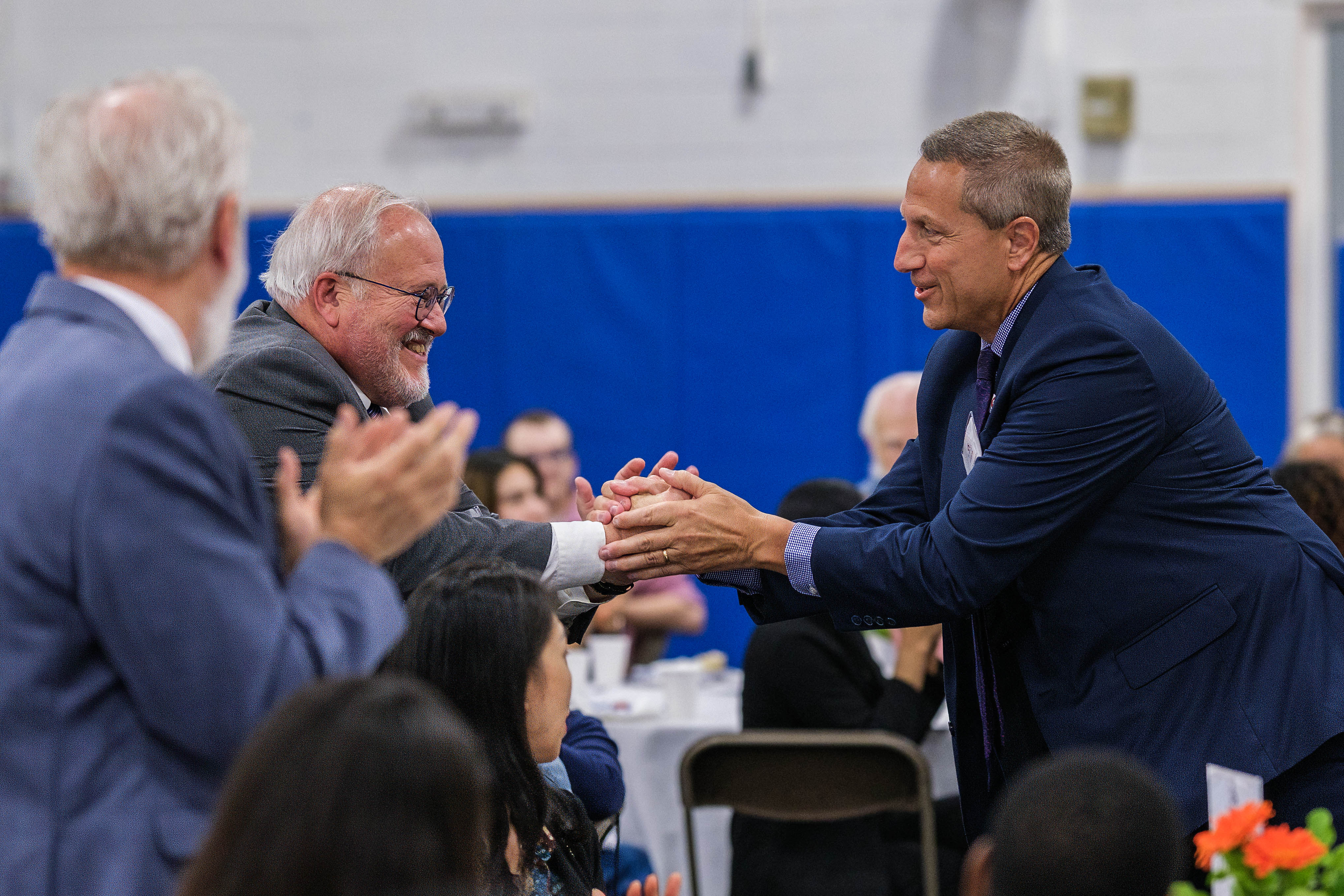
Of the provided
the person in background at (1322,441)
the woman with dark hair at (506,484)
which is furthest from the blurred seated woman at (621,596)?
the person in background at (1322,441)

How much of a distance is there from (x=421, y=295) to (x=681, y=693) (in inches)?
71.0

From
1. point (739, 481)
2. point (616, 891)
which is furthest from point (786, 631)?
point (739, 481)

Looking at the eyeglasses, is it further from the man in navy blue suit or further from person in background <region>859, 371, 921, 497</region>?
person in background <region>859, 371, 921, 497</region>

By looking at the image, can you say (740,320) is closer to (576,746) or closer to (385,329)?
(576,746)

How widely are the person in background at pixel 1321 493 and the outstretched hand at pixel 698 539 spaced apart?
1516mm

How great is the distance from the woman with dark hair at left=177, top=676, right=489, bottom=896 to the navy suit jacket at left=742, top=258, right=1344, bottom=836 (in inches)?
42.7

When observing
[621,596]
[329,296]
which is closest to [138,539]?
[329,296]

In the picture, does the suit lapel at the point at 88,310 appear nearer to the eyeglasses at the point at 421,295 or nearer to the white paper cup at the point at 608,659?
the eyeglasses at the point at 421,295

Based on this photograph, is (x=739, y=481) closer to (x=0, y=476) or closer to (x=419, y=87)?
Answer: (x=419, y=87)

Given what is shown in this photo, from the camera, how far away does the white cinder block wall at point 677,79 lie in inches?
235

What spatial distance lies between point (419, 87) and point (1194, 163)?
3.49 m

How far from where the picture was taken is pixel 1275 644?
188 cm

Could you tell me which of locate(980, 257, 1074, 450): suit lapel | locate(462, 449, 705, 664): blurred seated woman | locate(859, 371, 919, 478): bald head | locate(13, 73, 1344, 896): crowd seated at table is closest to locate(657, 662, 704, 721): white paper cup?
locate(462, 449, 705, 664): blurred seated woman

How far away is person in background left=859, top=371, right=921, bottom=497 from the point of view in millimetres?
4617
